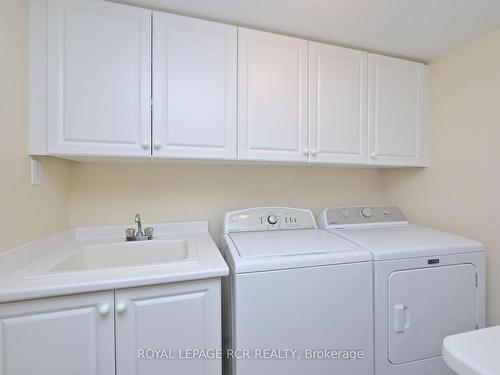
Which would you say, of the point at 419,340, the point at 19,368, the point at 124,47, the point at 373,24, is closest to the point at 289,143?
the point at 373,24

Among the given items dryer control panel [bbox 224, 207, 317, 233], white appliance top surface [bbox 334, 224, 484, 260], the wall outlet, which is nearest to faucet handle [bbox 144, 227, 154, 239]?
dryer control panel [bbox 224, 207, 317, 233]

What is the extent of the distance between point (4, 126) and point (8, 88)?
0.17 meters

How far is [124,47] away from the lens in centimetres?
120

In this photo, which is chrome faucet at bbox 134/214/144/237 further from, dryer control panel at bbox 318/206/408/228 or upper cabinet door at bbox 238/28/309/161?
dryer control panel at bbox 318/206/408/228

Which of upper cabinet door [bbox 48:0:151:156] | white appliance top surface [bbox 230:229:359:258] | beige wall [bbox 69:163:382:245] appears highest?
upper cabinet door [bbox 48:0:151:156]

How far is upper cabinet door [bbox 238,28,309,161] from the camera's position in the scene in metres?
1.39

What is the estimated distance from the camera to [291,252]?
46.1 inches

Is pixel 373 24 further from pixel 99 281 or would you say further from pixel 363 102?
pixel 99 281

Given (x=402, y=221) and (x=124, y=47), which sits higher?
(x=124, y=47)

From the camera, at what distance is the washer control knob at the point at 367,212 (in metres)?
1.80

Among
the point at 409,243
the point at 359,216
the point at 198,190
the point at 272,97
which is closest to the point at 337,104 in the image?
the point at 272,97

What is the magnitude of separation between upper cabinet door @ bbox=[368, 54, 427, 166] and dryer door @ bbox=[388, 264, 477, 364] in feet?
2.63

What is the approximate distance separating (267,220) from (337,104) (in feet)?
3.08

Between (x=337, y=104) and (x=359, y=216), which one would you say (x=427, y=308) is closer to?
(x=359, y=216)
